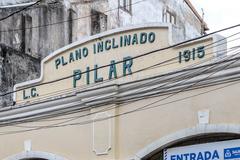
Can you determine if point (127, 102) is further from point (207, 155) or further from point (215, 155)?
point (215, 155)

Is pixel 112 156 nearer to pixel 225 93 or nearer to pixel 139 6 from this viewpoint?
pixel 225 93

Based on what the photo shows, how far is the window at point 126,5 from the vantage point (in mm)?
28469

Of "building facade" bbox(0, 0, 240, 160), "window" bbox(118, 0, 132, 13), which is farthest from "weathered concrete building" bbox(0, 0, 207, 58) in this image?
"building facade" bbox(0, 0, 240, 160)

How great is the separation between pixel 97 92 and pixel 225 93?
140 inches

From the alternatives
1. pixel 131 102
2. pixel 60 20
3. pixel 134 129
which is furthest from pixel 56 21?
pixel 134 129

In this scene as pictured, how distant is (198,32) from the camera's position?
106ft

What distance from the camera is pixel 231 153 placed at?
43.9 feet

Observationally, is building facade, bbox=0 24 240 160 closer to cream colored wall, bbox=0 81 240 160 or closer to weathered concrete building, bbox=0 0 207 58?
cream colored wall, bbox=0 81 240 160

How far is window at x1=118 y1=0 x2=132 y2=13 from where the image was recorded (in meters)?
28.5

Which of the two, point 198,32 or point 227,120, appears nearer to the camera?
point 227,120

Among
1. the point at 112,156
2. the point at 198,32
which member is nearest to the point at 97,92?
the point at 112,156

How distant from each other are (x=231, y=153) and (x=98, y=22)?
1546 cm

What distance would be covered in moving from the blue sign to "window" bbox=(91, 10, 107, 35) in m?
15.0

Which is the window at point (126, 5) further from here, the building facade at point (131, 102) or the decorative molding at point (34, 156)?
the decorative molding at point (34, 156)
